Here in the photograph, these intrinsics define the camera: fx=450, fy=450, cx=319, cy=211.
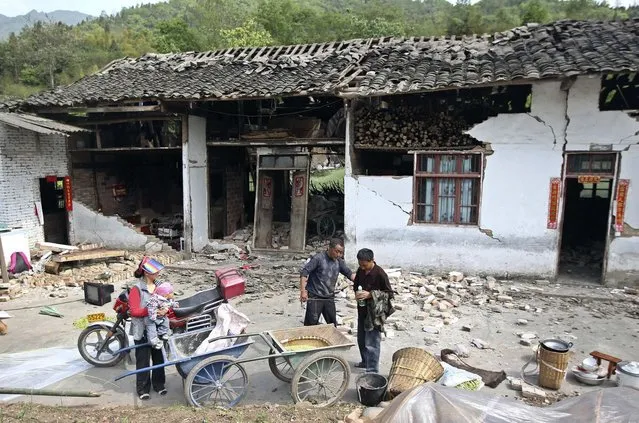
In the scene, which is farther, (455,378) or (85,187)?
(85,187)

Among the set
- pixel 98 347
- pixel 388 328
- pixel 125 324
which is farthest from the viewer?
pixel 388 328

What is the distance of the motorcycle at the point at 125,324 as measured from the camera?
222 inches

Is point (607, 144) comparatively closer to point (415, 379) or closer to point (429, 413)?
point (415, 379)

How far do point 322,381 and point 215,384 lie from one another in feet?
3.78

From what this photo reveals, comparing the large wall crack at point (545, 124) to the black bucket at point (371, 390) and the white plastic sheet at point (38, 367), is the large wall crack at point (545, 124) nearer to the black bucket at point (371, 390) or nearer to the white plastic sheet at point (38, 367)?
the black bucket at point (371, 390)

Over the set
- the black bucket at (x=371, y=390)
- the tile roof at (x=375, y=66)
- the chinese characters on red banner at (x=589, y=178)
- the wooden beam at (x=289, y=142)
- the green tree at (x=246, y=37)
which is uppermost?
the green tree at (x=246, y=37)

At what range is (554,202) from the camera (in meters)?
8.95

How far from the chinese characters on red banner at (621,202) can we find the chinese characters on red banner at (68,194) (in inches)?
516

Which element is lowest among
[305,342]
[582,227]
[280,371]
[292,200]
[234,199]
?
[280,371]

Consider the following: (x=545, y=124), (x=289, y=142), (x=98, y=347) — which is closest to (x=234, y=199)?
(x=289, y=142)

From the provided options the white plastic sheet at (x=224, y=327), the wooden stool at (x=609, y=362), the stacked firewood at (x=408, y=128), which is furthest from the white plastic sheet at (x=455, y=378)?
the stacked firewood at (x=408, y=128)

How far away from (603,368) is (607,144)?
489 cm

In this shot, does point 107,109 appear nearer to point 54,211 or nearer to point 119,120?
point 119,120

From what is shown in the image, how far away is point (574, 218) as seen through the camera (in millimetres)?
12844
